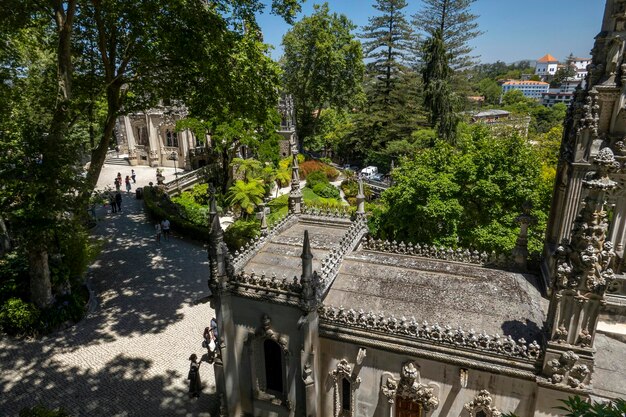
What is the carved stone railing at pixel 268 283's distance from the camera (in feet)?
43.4

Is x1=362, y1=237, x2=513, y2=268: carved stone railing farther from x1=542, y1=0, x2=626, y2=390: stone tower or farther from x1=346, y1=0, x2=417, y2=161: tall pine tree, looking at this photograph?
x1=346, y1=0, x2=417, y2=161: tall pine tree

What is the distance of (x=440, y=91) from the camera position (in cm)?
4397

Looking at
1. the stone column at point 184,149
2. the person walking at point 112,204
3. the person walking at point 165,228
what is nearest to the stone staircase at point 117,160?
the stone column at point 184,149

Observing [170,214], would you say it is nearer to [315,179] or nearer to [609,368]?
[315,179]

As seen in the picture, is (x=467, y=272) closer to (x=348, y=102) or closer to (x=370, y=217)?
(x=370, y=217)

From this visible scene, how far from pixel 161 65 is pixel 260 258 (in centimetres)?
1386

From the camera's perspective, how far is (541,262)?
14.6 m

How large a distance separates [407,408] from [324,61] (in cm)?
5442

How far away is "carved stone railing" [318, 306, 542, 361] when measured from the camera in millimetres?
11086

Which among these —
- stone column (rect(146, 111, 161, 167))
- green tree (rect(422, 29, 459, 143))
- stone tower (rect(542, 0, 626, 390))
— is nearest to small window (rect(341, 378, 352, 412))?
stone tower (rect(542, 0, 626, 390))

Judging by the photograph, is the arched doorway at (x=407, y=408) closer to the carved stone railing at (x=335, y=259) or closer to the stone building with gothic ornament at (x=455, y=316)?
the stone building with gothic ornament at (x=455, y=316)

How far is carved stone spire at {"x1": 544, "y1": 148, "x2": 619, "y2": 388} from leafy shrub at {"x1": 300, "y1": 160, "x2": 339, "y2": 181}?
157 ft

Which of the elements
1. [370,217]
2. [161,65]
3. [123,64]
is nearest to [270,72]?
[161,65]

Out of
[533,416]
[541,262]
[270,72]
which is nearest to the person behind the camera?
[533,416]
